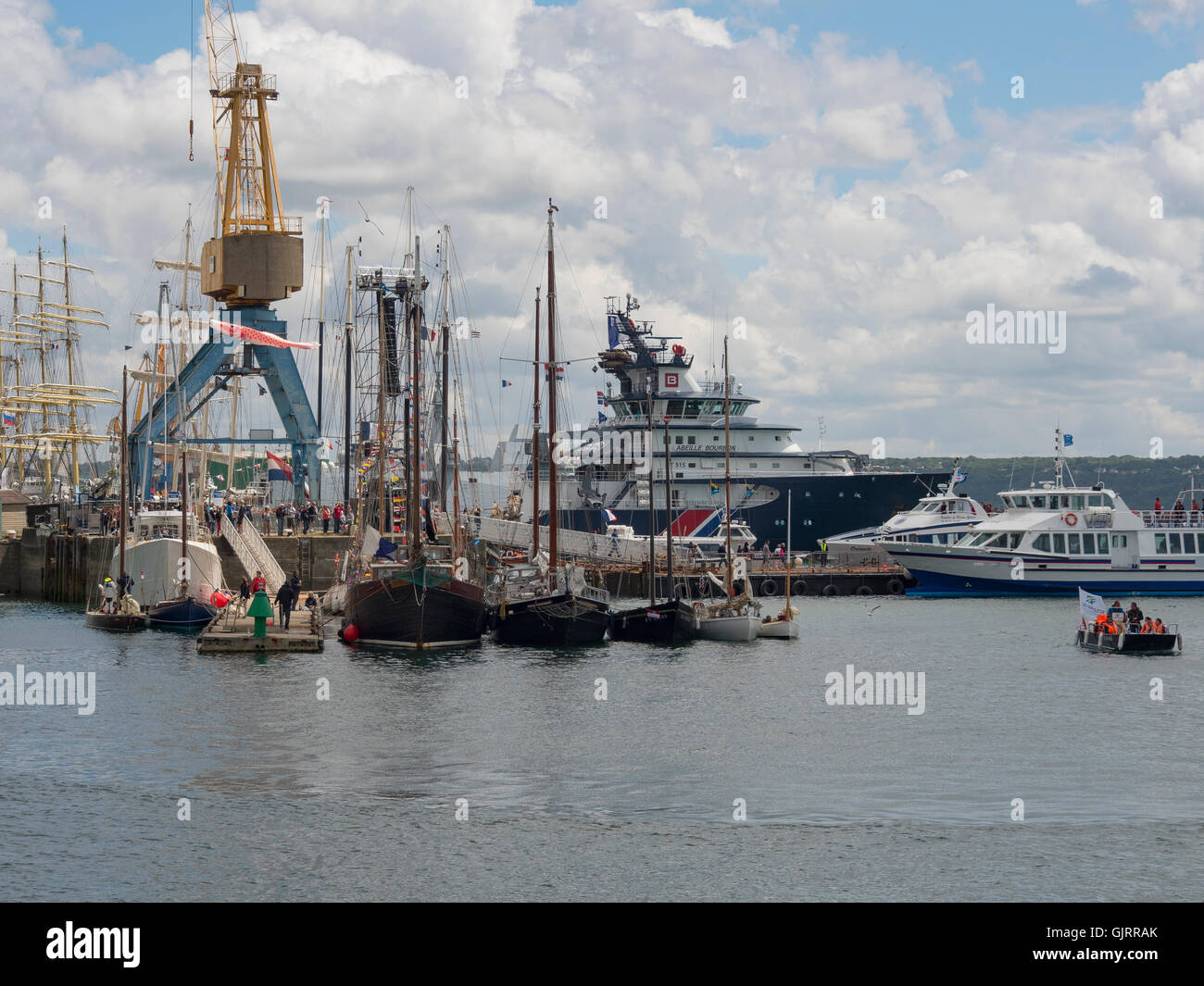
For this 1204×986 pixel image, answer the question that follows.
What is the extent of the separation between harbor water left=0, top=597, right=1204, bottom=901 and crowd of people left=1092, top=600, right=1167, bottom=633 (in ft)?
10.8

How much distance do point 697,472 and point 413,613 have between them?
47400 mm

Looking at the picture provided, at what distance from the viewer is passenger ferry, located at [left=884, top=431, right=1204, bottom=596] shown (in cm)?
7588

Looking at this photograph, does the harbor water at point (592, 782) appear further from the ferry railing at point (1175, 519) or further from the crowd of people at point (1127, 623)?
the ferry railing at point (1175, 519)

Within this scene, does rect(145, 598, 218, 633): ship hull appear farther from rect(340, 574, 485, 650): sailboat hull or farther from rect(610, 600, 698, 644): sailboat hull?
rect(610, 600, 698, 644): sailboat hull

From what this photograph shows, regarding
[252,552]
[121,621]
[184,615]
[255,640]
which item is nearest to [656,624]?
[255,640]

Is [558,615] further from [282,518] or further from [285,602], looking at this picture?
[282,518]

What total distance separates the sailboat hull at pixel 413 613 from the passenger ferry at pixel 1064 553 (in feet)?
118

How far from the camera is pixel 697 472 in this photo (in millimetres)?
93375

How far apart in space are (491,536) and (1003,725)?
57.2m

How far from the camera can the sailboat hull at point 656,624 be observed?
5247 cm

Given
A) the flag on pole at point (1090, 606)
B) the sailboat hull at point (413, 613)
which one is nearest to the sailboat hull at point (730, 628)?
the sailboat hull at point (413, 613)

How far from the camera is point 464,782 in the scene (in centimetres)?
2747
